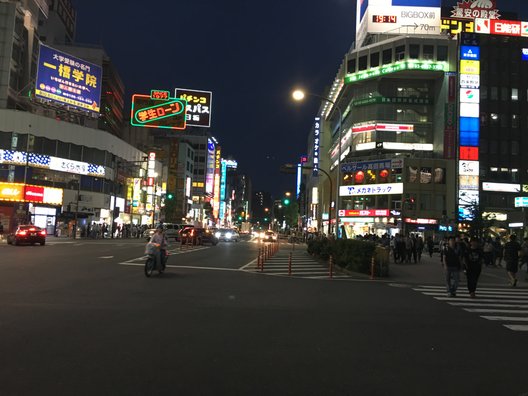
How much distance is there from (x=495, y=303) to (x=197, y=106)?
162ft

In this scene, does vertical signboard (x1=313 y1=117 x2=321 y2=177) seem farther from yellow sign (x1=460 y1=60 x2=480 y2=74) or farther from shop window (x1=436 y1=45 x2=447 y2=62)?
yellow sign (x1=460 y1=60 x2=480 y2=74)

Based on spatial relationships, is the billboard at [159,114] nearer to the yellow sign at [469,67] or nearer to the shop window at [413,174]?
the shop window at [413,174]

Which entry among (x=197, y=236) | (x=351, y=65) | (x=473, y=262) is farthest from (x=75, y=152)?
(x=473, y=262)

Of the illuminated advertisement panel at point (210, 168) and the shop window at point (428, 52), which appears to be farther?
the illuminated advertisement panel at point (210, 168)

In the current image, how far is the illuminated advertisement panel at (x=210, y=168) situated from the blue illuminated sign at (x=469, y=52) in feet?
226

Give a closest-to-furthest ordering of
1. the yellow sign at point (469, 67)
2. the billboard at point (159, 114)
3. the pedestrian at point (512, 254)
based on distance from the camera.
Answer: the pedestrian at point (512, 254) → the billboard at point (159, 114) → the yellow sign at point (469, 67)

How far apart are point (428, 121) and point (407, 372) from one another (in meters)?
78.1

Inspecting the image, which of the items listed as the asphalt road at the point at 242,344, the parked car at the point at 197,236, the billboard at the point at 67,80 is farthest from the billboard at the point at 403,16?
the asphalt road at the point at 242,344

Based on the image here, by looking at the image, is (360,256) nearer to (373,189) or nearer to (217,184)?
(373,189)

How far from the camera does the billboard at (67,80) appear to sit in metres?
51.3

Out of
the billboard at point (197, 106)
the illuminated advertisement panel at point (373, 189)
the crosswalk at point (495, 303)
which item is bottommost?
the crosswalk at point (495, 303)

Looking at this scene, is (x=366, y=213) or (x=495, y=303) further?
(x=366, y=213)

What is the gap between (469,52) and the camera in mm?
72250

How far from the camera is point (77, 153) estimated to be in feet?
198
